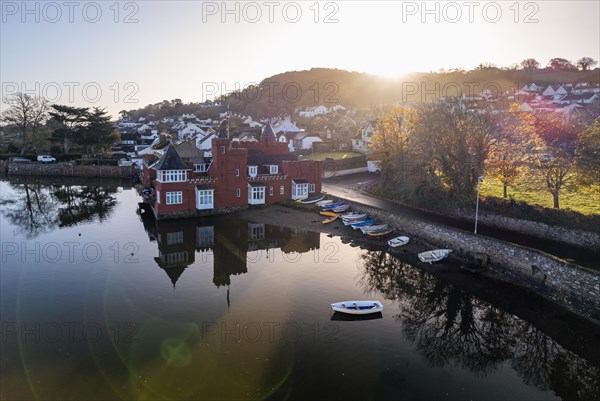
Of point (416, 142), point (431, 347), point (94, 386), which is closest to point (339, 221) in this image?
point (416, 142)

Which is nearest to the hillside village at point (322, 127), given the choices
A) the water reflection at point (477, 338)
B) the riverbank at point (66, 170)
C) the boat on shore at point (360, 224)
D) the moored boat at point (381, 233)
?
the riverbank at point (66, 170)

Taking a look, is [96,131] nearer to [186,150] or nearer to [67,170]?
[67,170]

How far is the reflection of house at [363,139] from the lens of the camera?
79131mm

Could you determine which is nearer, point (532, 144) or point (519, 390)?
Result: point (519, 390)

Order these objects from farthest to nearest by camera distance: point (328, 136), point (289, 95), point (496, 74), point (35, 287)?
point (289, 95)
point (496, 74)
point (328, 136)
point (35, 287)

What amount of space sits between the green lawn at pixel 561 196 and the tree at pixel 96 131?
7649 cm

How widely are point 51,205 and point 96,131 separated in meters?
37.2

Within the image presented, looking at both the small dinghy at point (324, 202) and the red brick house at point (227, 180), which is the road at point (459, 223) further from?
the red brick house at point (227, 180)

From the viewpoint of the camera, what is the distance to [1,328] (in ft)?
71.9

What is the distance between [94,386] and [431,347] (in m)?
16.2

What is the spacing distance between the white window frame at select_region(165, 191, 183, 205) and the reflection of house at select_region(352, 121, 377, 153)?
43.0 metres

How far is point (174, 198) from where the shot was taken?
46781 millimetres

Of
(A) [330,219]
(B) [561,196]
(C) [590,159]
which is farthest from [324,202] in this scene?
(C) [590,159]

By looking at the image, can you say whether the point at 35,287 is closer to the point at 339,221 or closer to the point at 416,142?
the point at 339,221
